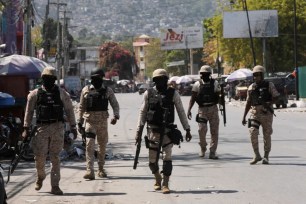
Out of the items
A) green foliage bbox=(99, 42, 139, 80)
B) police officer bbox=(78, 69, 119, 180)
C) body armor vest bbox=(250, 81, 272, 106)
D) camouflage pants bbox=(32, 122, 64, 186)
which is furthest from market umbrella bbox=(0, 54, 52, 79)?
green foliage bbox=(99, 42, 139, 80)

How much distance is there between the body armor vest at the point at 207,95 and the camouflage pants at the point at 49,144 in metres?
5.17

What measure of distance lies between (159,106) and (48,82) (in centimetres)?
169

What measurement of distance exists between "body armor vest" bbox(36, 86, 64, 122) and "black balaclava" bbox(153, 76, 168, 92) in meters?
1.46

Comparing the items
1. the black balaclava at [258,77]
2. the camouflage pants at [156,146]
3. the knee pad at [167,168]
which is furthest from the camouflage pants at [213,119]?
the knee pad at [167,168]

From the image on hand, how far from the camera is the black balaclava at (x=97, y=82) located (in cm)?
1312

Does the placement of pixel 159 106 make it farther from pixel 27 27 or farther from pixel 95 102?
pixel 27 27

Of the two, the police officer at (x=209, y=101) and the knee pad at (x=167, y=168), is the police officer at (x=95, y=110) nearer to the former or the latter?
the knee pad at (x=167, y=168)

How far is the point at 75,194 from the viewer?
37.7ft

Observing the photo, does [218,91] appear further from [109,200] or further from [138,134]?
[109,200]

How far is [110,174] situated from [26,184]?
1.71 metres

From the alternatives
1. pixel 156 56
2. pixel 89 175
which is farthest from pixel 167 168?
pixel 156 56

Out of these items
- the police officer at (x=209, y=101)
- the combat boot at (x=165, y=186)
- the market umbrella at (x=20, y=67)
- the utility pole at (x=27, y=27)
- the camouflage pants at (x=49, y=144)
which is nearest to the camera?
the combat boot at (x=165, y=186)

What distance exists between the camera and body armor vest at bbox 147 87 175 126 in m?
11.5

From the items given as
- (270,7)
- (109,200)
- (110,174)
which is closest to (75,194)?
(109,200)
